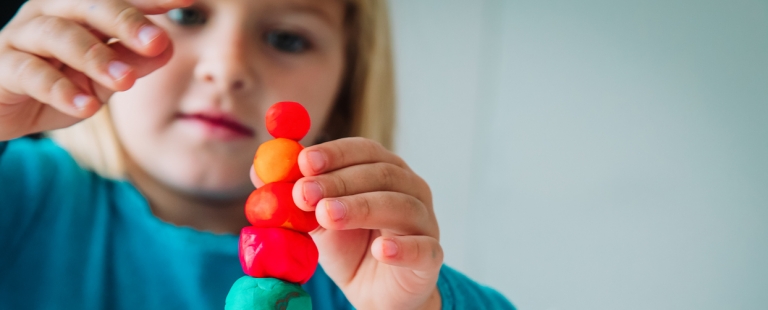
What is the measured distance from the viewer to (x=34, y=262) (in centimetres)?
62

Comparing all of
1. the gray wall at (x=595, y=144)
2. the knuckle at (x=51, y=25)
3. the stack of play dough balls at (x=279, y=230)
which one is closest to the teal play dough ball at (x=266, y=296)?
the stack of play dough balls at (x=279, y=230)

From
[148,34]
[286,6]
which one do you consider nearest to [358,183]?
[148,34]

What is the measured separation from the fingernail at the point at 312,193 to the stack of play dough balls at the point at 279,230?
0.04ft

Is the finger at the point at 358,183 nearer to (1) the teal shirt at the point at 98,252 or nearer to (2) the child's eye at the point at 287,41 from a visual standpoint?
(1) the teal shirt at the point at 98,252

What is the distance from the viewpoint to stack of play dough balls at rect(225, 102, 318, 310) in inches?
13.7

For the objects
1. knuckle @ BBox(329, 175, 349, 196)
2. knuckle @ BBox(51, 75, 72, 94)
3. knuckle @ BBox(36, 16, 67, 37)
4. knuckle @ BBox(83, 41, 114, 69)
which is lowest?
knuckle @ BBox(329, 175, 349, 196)

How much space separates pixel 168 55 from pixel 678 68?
3.29 feet

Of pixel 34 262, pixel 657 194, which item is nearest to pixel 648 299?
pixel 657 194

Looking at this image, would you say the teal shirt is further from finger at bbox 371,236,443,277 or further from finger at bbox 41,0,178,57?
finger at bbox 41,0,178,57

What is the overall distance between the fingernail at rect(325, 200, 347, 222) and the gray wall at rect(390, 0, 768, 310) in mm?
771

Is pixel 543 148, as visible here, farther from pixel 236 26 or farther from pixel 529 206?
pixel 236 26

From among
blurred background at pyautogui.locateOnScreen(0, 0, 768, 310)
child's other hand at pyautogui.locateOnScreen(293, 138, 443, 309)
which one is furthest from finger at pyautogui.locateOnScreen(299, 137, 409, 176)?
blurred background at pyautogui.locateOnScreen(0, 0, 768, 310)

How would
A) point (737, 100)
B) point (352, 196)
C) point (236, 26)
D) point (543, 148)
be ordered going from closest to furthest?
1. point (352, 196)
2. point (236, 26)
3. point (737, 100)
4. point (543, 148)

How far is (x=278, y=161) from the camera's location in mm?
356
